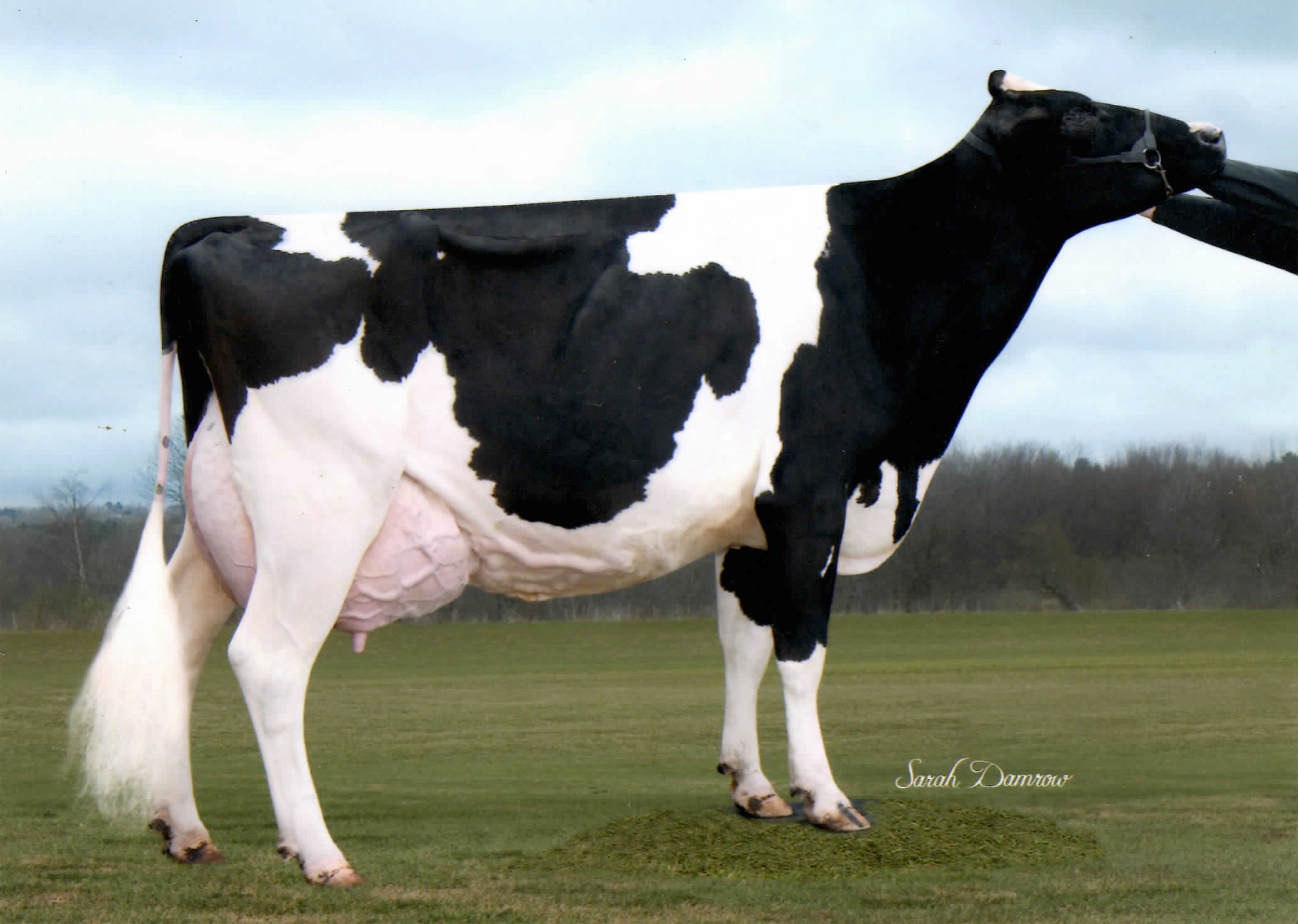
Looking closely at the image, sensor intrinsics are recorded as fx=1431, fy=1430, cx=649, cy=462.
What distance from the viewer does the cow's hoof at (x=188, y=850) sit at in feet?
21.9

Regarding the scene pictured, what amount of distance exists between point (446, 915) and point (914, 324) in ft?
11.6

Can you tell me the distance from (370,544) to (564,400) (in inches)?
42.7

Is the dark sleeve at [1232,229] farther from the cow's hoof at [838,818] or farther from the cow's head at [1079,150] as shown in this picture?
the cow's hoof at [838,818]

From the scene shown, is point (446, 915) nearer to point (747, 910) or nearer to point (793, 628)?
point (747, 910)

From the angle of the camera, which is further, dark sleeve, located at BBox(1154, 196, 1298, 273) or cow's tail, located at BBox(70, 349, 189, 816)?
dark sleeve, located at BBox(1154, 196, 1298, 273)

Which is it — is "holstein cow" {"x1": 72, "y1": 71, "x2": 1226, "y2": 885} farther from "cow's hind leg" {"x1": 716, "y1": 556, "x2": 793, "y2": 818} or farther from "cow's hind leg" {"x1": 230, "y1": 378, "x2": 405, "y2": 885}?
"cow's hind leg" {"x1": 716, "y1": 556, "x2": 793, "y2": 818}

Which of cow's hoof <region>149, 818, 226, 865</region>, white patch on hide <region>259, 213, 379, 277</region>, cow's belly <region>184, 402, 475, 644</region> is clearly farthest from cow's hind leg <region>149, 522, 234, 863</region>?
white patch on hide <region>259, 213, 379, 277</region>

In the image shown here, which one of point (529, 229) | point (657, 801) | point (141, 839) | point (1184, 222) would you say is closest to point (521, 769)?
point (657, 801)

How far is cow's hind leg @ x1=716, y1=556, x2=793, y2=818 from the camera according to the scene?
741cm

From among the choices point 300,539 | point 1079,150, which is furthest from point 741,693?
point 1079,150

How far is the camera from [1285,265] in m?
7.84

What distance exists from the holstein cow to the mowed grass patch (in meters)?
0.22

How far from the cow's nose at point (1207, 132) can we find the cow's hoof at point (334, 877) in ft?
17.8

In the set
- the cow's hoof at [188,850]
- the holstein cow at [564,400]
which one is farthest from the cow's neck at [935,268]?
the cow's hoof at [188,850]
